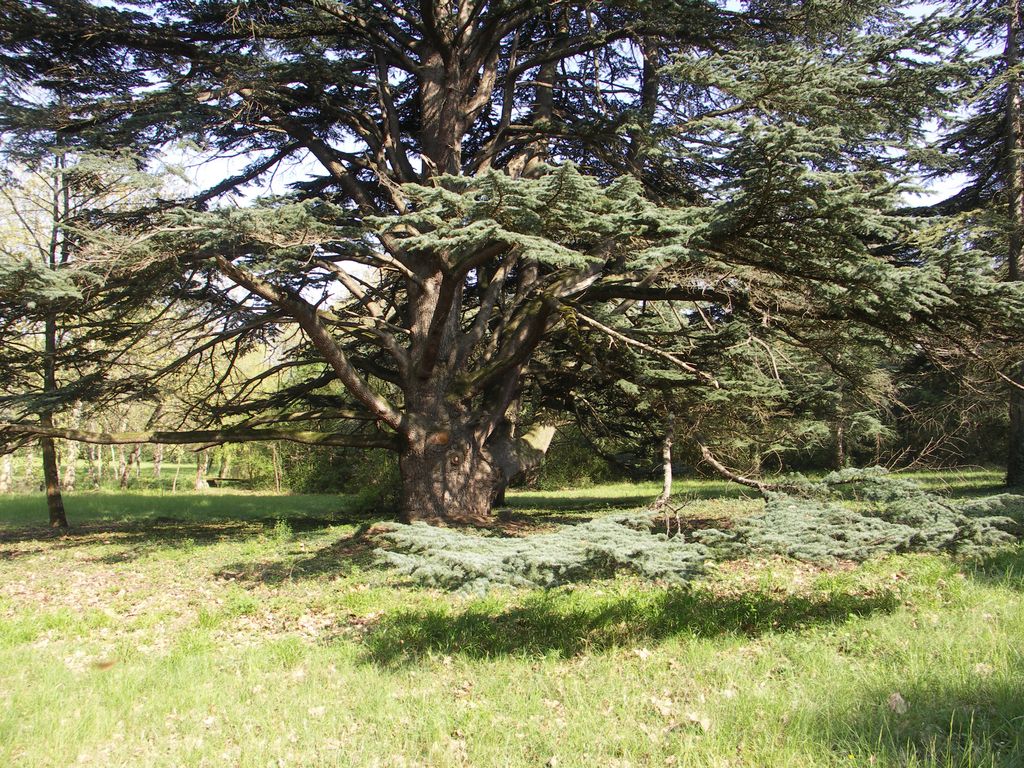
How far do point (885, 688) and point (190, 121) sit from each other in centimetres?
934

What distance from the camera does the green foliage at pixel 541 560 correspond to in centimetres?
398

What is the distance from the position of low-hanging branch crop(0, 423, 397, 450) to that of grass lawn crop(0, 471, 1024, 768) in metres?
3.02

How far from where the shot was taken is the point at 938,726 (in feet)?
10.7

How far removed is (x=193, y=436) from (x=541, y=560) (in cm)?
822

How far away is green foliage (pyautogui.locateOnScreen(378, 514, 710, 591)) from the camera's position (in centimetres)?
398

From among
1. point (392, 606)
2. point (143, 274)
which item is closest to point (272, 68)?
point (143, 274)

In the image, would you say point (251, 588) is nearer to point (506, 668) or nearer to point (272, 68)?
point (506, 668)

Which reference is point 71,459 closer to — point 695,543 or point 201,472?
point 201,472

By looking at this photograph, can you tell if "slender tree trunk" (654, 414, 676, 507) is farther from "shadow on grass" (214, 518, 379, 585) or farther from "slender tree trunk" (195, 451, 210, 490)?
"slender tree trunk" (195, 451, 210, 490)

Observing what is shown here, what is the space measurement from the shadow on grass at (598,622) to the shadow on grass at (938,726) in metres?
1.35

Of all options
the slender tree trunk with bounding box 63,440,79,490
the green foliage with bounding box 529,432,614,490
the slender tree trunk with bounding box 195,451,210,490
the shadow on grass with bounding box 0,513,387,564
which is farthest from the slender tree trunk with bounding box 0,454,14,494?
the green foliage with bounding box 529,432,614,490

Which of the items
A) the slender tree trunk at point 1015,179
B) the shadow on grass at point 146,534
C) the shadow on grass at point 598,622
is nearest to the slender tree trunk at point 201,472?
the shadow on grass at point 146,534

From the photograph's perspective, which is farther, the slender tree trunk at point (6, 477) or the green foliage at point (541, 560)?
the slender tree trunk at point (6, 477)

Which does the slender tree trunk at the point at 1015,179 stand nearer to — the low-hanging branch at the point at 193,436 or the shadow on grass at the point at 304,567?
the low-hanging branch at the point at 193,436
